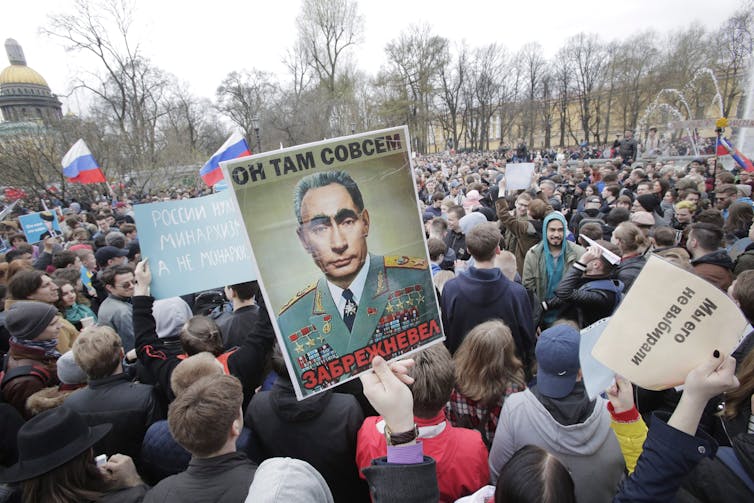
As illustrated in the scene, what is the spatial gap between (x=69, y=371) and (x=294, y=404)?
181 centimetres

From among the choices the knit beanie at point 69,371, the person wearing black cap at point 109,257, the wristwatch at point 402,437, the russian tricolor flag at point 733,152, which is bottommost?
the russian tricolor flag at point 733,152

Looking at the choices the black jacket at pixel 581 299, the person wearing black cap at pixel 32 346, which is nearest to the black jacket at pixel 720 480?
the black jacket at pixel 581 299

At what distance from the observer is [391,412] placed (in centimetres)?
145

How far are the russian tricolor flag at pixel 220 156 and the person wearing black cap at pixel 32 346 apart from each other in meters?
3.47

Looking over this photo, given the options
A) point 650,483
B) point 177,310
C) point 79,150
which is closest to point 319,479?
point 650,483

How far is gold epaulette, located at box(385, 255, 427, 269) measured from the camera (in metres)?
1.77

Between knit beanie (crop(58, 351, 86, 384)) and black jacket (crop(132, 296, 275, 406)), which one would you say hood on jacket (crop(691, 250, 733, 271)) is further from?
knit beanie (crop(58, 351, 86, 384))

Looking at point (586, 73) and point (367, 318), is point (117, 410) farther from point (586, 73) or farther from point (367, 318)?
point (586, 73)

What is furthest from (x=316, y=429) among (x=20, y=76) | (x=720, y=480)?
(x=20, y=76)

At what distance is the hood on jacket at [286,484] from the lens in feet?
4.36

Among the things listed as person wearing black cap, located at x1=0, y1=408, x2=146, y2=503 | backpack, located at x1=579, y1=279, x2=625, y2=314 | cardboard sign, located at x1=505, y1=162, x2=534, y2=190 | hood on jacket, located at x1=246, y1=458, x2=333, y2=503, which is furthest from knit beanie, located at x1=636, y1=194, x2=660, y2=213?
person wearing black cap, located at x1=0, y1=408, x2=146, y2=503

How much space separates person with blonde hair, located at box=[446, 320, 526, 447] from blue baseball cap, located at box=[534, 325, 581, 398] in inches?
18.3

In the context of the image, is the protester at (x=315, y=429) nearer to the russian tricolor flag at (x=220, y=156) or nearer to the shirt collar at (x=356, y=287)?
the shirt collar at (x=356, y=287)

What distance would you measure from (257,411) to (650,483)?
1948 mm
